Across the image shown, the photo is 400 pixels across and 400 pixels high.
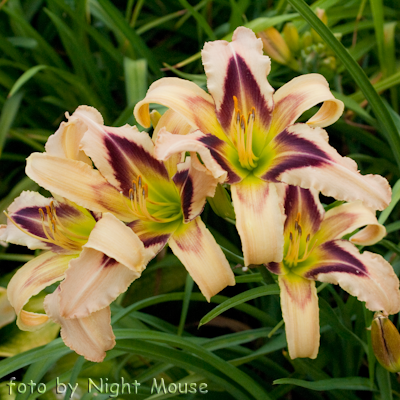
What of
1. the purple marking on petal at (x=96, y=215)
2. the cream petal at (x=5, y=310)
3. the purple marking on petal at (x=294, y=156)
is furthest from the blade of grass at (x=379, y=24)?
the cream petal at (x=5, y=310)

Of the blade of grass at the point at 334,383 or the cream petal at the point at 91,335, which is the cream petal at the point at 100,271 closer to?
the cream petal at the point at 91,335

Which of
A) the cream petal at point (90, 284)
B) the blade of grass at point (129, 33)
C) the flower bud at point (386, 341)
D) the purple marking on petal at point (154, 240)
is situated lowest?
the flower bud at point (386, 341)

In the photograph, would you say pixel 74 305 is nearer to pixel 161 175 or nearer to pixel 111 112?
pixel 161 175

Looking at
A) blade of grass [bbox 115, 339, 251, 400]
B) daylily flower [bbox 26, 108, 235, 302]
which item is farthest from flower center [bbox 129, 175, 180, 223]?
blade of grass [bbox 115, 339, 251, 400]

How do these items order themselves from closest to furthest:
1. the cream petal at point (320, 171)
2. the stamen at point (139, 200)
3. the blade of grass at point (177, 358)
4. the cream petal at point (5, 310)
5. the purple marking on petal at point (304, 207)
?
1. the cream petal at point (320, 171)
2. the stamen at point (139, 200)
3. the purple marking on petal at point (304, 207)
4. the blade of grass at point (177, 358)
5. the cream petal at point (5, 310)

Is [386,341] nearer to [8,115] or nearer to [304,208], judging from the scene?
[304,208]

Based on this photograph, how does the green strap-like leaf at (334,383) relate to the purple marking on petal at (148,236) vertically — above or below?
below

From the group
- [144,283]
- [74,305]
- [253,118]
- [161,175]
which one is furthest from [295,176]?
[144,283]
